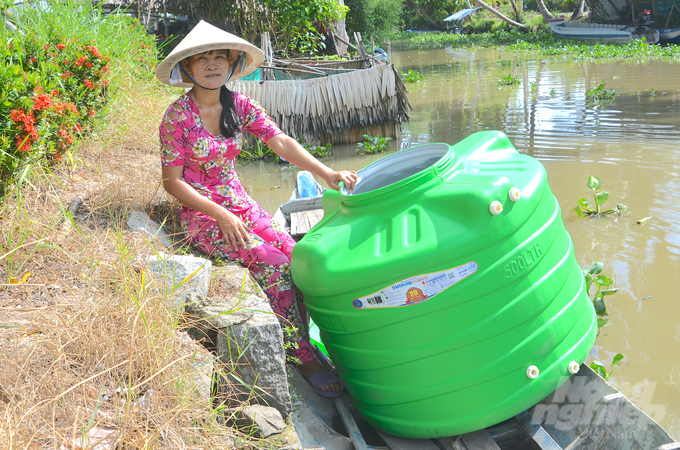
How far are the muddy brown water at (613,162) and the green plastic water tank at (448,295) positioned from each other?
1.41 feet

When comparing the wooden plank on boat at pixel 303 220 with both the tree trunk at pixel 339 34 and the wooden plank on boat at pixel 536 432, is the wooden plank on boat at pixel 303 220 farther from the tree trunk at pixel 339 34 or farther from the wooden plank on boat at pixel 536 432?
the tree trunk at pixel 339 34

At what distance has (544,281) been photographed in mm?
2037

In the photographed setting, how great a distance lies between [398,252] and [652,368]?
6.40 feet

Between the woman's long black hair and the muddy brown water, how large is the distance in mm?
2012

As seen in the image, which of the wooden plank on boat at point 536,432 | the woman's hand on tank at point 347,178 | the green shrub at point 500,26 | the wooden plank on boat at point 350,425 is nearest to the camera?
the wooden plank on boat at point 536,432

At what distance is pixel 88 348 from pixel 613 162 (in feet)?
19.9

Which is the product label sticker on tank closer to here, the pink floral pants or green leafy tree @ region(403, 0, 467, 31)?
the pink floral pants

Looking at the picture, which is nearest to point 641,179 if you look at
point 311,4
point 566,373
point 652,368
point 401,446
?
point 652,368

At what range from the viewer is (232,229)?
2.52 m

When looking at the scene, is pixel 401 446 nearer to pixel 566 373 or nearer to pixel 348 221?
pixel 566 373

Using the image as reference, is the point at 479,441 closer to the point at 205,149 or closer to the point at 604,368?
the point at 604,368

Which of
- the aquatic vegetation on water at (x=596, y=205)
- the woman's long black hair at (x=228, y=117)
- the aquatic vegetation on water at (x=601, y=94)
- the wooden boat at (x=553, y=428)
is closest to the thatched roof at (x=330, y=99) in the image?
the aquatic vegetation on water at (x=596, y=205)

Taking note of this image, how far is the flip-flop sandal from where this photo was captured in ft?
8.14

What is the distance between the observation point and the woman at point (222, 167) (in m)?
2.55
